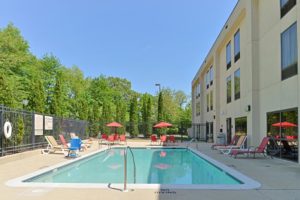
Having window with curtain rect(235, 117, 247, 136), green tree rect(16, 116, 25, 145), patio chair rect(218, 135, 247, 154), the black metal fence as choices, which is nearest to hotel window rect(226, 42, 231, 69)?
window with curtain rect(235, 117, 247, 136)

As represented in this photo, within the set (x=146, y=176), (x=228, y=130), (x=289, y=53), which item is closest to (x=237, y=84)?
(x=228, y=130)

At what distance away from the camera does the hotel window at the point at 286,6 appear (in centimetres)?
1383

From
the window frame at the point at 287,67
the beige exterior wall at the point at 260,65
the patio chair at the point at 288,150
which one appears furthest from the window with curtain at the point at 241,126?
the window frame at the point at 287,67

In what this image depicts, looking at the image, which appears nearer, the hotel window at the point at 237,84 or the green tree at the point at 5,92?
the green tree at the point at 5,92

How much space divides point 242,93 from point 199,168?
343 inches

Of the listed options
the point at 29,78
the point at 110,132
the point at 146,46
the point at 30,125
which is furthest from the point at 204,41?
the point at 30,125

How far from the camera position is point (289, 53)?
14.1 m

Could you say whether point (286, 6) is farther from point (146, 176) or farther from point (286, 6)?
point (146, 176)

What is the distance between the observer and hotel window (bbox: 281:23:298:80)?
1351 centimetres

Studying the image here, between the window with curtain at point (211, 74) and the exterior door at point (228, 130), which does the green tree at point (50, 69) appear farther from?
the exterior door at point (228, 130)

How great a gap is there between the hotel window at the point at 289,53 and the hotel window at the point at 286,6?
2.70 ft

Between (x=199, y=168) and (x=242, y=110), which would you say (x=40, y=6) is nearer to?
(x=242, y=110)

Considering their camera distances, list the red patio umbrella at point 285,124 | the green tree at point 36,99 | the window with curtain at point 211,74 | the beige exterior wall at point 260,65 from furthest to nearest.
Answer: the window with curtain at point 211,74 < the green tree at point 36,99 < the beige exterior wall at point 260,65 < the red patio umbrella at point 285,124

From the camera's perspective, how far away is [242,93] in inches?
843
